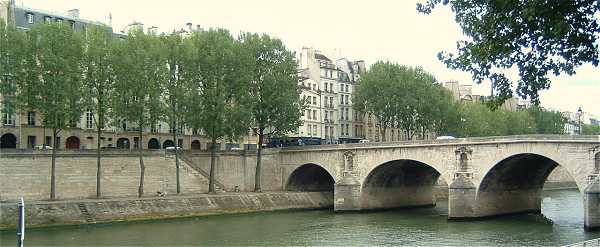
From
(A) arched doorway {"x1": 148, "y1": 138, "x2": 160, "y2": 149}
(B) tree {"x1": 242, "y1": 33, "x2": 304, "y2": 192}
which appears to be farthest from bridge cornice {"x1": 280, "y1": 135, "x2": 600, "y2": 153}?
(A) arched doorway {"x1": 148, "y1": 138, "x2": 160, "y2": 149}

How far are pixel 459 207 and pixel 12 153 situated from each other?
124 feet

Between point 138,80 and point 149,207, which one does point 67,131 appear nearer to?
point 138,80

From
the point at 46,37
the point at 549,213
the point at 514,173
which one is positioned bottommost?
the point at 549,213

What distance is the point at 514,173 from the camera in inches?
2373

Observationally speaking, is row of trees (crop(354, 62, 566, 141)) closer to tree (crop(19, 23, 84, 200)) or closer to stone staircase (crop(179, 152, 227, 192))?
stone staircase (crop(179, 152, 227, 192))

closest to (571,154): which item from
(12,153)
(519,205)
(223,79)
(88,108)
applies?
(519,205)

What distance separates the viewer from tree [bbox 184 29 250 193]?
63.4 m

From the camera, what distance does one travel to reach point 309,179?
7869 cm

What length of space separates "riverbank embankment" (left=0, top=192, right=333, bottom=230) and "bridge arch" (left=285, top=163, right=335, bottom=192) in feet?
12.9

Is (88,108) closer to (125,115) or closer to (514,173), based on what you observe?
(125,115)

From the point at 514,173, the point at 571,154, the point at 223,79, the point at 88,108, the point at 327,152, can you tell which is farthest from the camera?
the point at 327,152

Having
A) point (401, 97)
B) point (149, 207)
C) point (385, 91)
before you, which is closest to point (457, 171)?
point (149, 207)

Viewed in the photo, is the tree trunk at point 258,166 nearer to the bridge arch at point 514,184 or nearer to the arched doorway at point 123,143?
the arched doorway at point 123,143

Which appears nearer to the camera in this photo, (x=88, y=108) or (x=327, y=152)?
(x=88, y=108)
